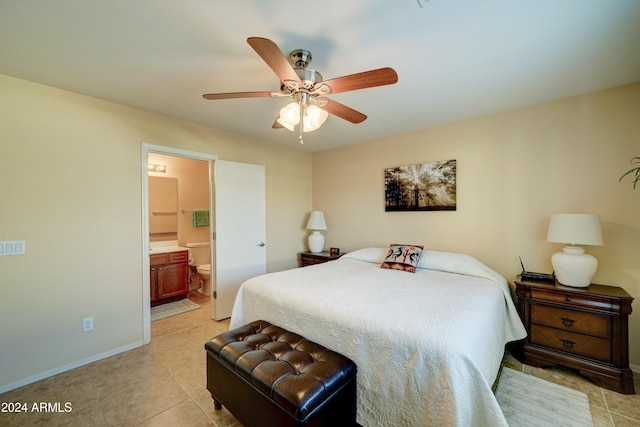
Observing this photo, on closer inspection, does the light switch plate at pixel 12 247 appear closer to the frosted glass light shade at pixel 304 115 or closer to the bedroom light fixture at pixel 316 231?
the frosted glass light shade at pixel 304 115

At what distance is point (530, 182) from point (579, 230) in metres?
0.69

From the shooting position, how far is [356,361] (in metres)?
1.48

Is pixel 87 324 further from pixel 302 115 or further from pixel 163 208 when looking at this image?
pixel 302 115

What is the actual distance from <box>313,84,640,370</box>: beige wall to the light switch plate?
361 cm

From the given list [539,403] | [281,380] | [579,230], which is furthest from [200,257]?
[579,230]

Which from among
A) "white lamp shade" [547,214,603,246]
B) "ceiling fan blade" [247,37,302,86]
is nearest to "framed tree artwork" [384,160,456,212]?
"white lamp shade" [547,214,603,246]

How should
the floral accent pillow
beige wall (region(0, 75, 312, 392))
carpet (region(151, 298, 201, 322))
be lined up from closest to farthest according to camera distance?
1. beige wall (region(0, 75, 312, 392))
2. the floral accent pillow
3. carpet (region(151, 298, 201, 322))

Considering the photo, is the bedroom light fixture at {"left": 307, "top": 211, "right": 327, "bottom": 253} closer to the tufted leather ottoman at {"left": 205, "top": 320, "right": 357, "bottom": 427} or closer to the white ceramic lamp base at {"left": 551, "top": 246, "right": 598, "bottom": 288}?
the tufted leather ottoman at {"left": 205, "top": 320, "right": 357, "bottom": 427}

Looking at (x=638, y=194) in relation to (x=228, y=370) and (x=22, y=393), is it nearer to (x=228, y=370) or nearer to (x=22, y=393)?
(x=228, y=370)

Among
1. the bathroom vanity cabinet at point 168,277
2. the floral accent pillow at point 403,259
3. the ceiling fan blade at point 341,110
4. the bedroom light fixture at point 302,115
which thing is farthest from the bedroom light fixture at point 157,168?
the floral accent pillow at point 403,259

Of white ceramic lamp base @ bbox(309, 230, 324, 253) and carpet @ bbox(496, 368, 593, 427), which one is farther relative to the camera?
white ceramic lamp base @ bbox(309, 230, 324, 253)

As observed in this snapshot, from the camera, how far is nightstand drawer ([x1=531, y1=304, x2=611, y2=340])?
1.96 metres

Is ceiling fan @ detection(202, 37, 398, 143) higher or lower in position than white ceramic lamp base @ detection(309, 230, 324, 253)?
higher

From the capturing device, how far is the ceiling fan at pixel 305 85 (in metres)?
1.34
